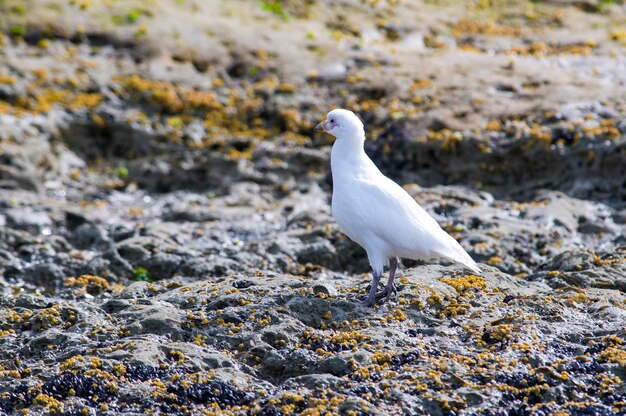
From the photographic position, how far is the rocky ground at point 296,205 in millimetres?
7168

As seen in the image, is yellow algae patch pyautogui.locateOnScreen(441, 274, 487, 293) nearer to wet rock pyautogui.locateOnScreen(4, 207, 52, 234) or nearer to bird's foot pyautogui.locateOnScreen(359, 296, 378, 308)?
bird's foot pyautogui.locateOnScreen(359, 296, 378, 308)

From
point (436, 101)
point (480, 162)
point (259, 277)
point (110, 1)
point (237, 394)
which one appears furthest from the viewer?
point (110, 1)

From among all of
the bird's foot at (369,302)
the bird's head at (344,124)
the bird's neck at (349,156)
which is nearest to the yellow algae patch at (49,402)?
the bird's foot at (369,302)

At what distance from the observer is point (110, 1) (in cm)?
2003

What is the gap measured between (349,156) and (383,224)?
0.96 meters

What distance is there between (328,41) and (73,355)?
43.5ft

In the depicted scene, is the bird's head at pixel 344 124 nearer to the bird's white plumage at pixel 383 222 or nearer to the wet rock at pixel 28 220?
the bird's white plumage at pixel 383 222

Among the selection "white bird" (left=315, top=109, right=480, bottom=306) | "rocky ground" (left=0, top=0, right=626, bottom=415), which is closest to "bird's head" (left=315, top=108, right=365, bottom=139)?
"white bird" (left=315, top=109, right=480, bottom=306)

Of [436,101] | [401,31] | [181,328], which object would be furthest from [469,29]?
[181,328]

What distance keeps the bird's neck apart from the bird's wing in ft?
1.25

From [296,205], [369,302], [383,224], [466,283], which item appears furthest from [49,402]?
[296,205]

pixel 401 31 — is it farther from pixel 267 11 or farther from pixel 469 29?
pixel 267 11

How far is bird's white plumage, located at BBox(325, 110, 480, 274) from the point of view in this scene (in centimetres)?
863

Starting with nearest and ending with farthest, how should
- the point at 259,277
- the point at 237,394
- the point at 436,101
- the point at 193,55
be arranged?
the point at 237,394 → the point at 259,277 → the point at 436,101 → the point at 193,55
